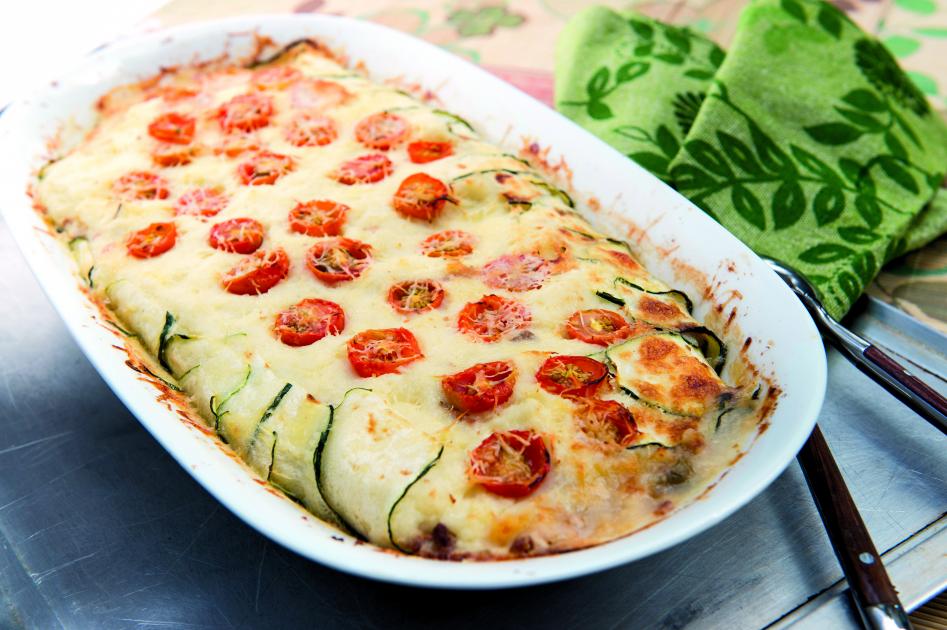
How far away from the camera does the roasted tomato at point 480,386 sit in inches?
90.0

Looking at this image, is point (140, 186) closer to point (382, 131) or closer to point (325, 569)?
point (382, 131)

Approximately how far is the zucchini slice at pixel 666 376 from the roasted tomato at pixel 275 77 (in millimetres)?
2120

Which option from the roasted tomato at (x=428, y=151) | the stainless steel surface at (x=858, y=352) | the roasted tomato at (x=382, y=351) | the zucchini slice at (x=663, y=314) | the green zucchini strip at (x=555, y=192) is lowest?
the roasted tomato at (x=382, y=351)

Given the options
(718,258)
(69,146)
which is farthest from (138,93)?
(718,258)

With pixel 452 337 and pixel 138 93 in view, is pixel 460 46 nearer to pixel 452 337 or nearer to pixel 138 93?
pixel 138 93

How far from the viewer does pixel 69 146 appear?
373 centimetres

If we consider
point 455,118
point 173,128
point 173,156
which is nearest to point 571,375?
point 455,118

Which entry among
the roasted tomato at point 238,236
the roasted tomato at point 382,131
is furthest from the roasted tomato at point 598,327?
the roasted tomato at point 382,131

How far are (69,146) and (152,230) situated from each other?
3.31ft

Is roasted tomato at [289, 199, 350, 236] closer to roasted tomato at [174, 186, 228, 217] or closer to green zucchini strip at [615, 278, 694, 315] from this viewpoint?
roasted tomato at [174, 186, 228, 217]

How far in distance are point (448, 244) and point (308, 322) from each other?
55 centimetres

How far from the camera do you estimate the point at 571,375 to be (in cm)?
237

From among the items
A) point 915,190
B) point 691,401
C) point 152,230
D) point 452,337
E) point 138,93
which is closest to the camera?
point 691,401

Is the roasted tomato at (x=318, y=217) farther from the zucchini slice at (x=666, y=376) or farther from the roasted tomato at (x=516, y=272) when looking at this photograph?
the zucchini slice at (x=666, y=376)
